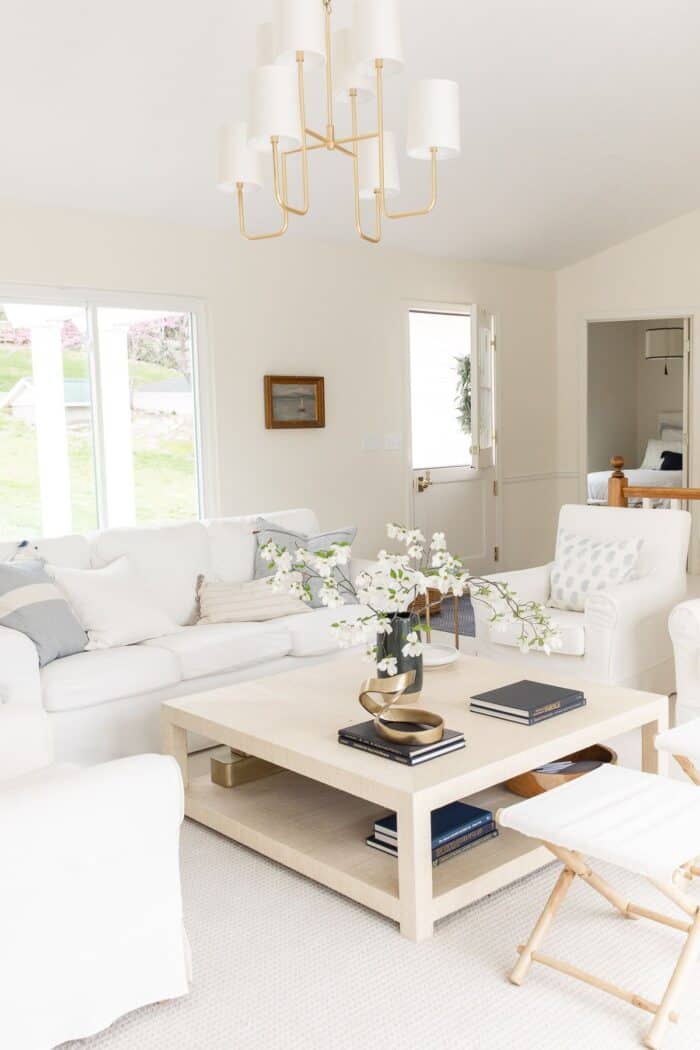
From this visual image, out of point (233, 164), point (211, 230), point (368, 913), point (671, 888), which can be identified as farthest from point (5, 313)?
point (671, 888)

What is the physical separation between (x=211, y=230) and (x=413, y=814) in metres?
4.25

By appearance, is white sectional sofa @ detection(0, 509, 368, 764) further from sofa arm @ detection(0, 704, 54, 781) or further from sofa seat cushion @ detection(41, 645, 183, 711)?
sofa arm @ detection(0, 704, 54, 781)

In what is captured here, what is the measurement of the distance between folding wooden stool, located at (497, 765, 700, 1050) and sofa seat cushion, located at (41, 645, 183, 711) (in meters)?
1.90

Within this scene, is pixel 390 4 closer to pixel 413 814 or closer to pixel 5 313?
pixel 413 814

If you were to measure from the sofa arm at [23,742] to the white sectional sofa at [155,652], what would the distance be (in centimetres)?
48

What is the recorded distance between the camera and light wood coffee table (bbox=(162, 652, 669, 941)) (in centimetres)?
267

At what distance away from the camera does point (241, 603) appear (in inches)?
181

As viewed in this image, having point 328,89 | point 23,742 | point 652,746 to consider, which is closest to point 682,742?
point 652,746

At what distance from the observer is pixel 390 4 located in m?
2.85

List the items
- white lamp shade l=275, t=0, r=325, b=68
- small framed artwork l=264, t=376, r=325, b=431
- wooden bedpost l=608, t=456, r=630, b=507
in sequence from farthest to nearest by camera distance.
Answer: small framed artwork l=264, t=376, r=325, b=431
wooden bedpost l=608, t=456, r=630, b=507
white lamp shade l=275, t=0, r=325, b=68

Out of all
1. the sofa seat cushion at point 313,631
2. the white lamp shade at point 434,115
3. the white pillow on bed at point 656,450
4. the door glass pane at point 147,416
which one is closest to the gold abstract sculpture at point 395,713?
the sofa seat cushion at point 313,631

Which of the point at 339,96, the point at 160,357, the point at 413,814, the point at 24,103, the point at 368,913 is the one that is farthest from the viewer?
the point at 160,357

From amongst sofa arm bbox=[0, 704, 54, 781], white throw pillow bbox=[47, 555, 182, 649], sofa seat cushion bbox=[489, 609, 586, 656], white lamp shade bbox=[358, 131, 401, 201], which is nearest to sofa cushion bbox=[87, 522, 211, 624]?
white throw pillow bbox=[47, 555, 182, 649]

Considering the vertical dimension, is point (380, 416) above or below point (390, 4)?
below
